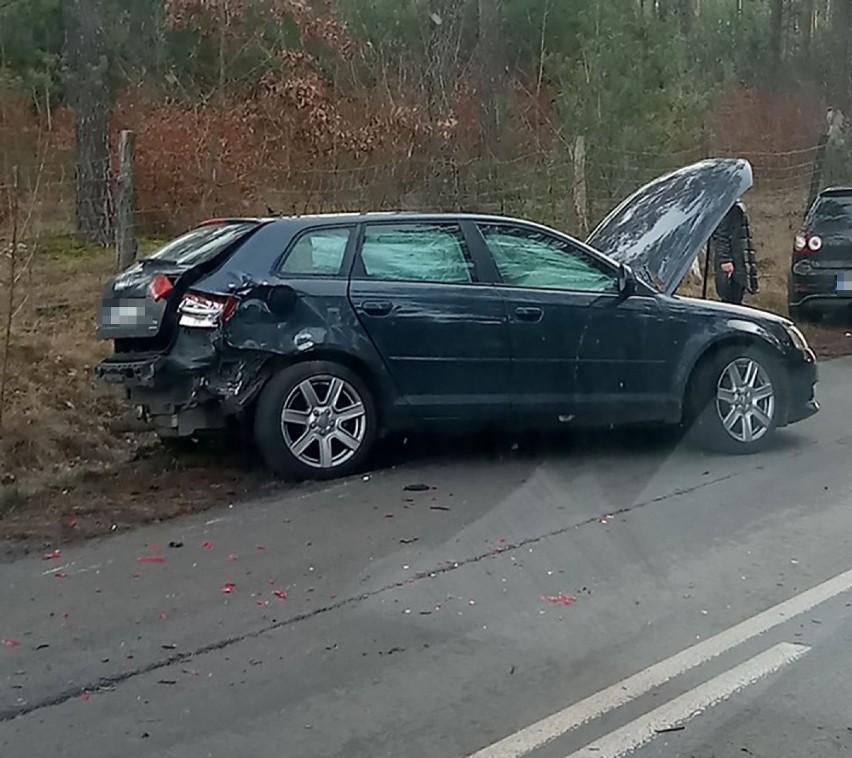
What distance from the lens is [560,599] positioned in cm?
595

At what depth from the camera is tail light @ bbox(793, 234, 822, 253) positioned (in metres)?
15.1

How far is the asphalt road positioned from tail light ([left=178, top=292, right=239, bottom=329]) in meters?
1.10

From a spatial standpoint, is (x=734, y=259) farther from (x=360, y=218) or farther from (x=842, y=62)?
(x=842, y=62)

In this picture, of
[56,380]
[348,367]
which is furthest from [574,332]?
[56,380]

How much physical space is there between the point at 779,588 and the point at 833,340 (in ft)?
31.1

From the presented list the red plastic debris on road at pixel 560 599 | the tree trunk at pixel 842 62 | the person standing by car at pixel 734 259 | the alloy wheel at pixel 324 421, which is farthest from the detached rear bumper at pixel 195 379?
the tree trunk at pixel 842 62

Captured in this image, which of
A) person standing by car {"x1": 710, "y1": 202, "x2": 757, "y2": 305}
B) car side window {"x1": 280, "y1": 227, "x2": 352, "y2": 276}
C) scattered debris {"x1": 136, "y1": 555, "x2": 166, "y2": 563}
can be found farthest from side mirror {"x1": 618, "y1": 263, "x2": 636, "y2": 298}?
person standing by car {"x1": 710, "y1": 202, "x2": 757, "y2": 305}

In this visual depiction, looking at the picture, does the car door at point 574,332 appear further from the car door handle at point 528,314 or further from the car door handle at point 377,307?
the car door handle at point 377,307

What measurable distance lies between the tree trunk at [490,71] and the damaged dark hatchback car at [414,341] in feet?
31.8

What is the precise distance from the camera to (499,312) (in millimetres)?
8578

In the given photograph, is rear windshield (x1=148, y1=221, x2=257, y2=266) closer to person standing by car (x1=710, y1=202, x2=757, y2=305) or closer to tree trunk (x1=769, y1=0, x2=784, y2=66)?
person standing by car (x1=710, y1=202, x2=757, y2=305)

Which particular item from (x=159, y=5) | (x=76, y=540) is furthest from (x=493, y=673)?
(x=159, y=5)

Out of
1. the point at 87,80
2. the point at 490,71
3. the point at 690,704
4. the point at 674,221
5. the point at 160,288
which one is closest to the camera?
the point at 690,704

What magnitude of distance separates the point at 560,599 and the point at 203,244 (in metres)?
3.64
